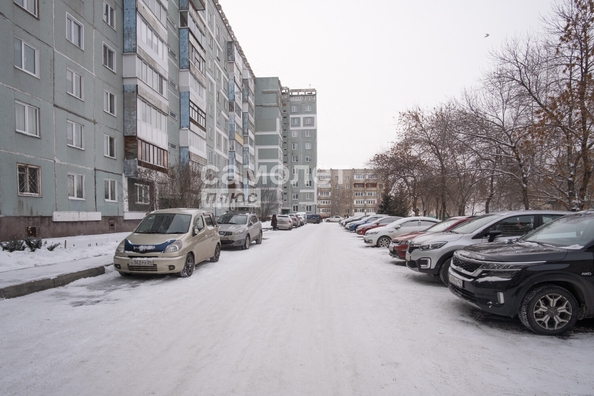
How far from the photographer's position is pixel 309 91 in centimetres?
9712

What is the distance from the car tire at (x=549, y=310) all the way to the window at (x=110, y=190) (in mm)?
21417

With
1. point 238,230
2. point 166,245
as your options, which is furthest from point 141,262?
point 238,230

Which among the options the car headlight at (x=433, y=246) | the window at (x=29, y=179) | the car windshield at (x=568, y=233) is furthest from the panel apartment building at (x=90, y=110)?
the car windshield at (x=568, y=233)

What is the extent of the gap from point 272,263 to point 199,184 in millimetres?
11319

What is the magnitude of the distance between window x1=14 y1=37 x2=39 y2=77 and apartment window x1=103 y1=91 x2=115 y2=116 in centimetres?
Result: 508

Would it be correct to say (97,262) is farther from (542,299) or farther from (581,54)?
(581,54)

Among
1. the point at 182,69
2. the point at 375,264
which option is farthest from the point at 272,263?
the point at 182,69

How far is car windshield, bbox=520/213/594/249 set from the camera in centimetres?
535

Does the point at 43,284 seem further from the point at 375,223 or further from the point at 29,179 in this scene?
the point at 375,223

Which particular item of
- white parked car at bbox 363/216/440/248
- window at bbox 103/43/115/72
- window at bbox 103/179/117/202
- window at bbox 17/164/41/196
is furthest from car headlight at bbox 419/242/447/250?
window at bbox 103/43/115/72

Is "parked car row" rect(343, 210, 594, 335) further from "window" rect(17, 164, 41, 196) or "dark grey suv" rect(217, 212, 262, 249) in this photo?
"window" rect(17, 164, 41, 196)

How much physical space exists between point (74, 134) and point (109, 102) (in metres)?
4.04

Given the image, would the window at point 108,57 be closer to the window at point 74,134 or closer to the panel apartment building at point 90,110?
the panel apartment building at point 90,110

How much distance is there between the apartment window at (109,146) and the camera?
2140 cm
